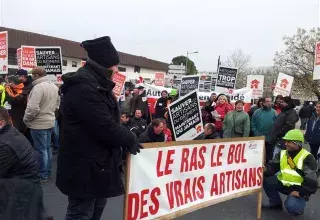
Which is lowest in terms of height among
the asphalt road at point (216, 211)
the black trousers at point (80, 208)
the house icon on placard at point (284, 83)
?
the asphalt road at point (216, 211)

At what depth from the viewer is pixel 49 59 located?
32.1 ft

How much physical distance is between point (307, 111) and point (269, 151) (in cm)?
1040

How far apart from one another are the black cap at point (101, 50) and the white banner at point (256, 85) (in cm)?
1192

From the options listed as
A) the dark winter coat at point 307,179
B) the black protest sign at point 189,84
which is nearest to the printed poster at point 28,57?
the black protest sign at point 189,84

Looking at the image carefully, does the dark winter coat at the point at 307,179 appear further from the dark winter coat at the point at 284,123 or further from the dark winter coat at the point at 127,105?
the dark winter coat at the point at 127,105

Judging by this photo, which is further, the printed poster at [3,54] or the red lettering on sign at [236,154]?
the printed poster at [3,54]

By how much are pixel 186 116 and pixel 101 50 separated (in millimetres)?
3204

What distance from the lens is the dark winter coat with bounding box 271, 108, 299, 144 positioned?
7.41 meters

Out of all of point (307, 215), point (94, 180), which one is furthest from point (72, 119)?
point (307, 215)

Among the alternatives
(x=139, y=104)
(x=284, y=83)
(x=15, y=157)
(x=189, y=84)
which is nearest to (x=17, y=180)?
(x=15, y=157)

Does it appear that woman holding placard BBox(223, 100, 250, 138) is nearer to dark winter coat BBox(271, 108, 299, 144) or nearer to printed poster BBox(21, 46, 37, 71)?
dark winter coat BBox(271, 108, 299, 144)

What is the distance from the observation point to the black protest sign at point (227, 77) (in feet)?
42.5

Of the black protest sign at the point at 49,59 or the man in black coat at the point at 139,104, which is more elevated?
the black protest sign at the point at 49,59

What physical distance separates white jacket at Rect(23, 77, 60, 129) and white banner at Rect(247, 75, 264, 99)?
388 inches
